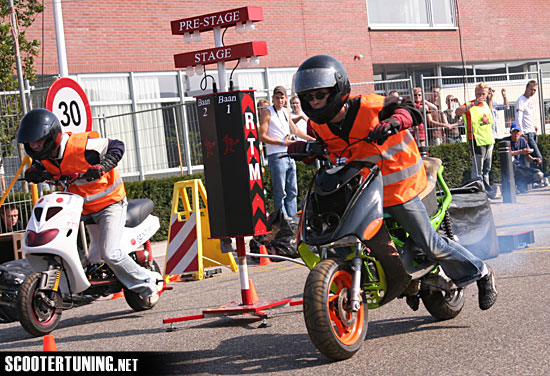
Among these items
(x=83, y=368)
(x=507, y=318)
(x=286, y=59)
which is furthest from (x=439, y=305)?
(x=286, y=59)

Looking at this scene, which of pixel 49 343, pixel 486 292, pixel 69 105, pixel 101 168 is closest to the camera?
pixel 49 343

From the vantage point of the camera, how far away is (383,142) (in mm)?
5430

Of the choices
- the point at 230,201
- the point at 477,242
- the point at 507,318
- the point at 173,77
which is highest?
the point at 173,77

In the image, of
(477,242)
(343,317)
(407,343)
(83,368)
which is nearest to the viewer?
(83,368)

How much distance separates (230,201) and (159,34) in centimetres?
1461

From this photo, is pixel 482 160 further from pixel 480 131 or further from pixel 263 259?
pixel 263 259

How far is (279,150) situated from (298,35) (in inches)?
465

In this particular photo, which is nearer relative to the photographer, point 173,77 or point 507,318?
point 507,318

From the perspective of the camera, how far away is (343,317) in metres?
5.27

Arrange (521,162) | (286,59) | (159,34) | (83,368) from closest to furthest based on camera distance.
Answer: (83,368), (521,162), (159,34), (286,59)

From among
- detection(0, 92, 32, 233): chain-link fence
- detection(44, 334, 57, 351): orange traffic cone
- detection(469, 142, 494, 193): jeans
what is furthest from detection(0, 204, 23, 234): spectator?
detection(469, 142, 494, 193): jeans

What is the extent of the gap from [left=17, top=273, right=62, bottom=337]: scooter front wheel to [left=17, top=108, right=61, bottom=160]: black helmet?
1.05 m

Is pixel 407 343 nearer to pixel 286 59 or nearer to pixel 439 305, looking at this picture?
pixel 439 305

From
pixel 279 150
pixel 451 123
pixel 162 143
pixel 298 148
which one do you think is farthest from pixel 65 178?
pixel 451 123
